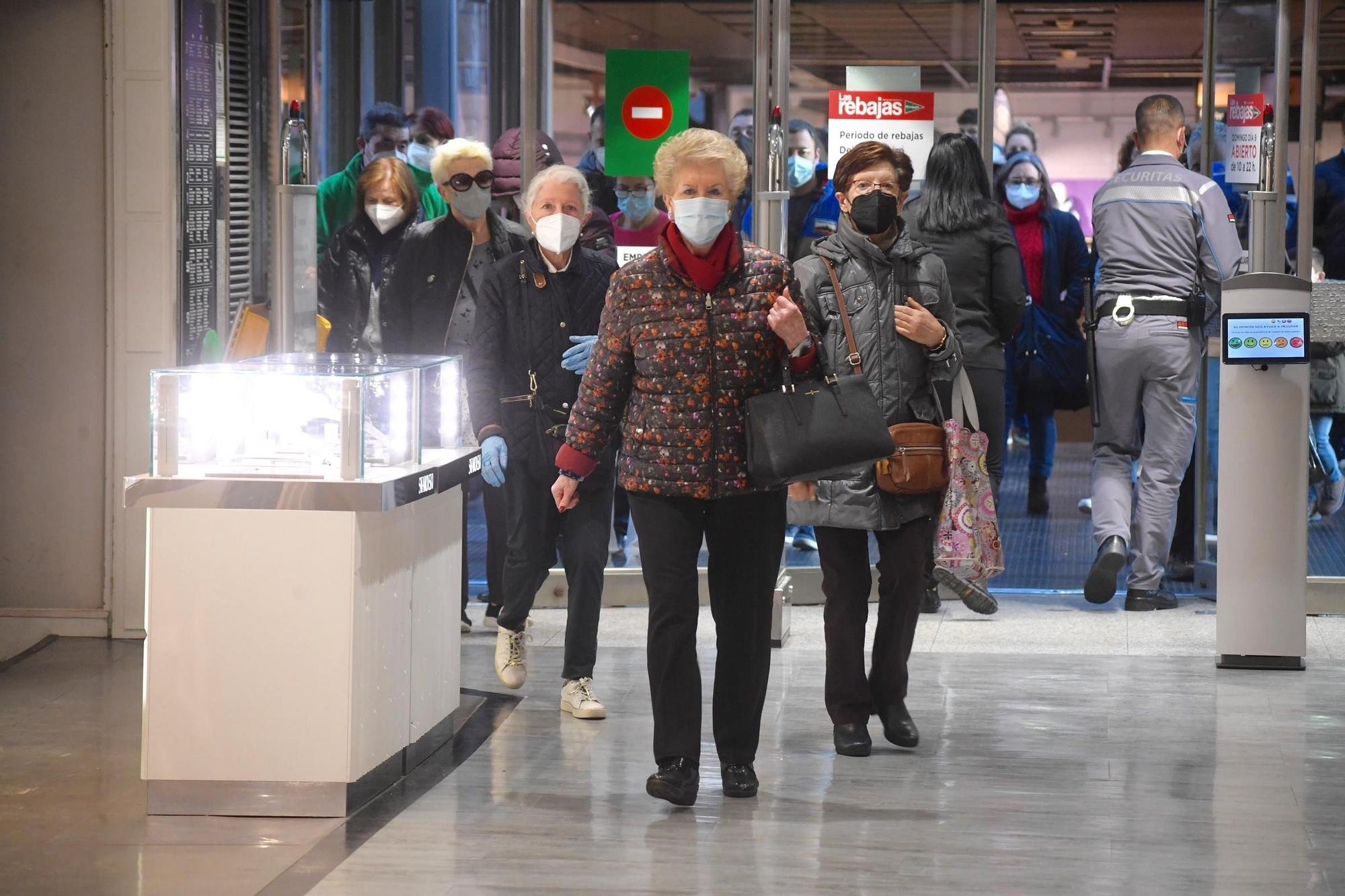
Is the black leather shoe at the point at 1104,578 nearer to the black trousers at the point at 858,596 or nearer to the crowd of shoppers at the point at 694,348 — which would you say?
the crowd of shoppers at the point at 694,348

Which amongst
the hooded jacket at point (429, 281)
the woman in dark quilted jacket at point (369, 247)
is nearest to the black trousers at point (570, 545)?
the hooded jacket at point (429, 281)

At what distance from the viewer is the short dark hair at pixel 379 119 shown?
7531 mm

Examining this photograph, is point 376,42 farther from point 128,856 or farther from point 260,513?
point 128,856

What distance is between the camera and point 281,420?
4312 millimetres

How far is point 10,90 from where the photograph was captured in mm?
6320

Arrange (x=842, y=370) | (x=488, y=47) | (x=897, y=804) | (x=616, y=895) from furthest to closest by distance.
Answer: (x=488, y=47) < (x=842, y=370) < (x=897, y=804) < (x=616, y=895)

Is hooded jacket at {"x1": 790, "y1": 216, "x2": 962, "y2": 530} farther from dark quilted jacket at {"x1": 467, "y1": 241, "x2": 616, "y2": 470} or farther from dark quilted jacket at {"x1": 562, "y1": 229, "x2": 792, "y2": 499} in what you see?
dark quilted jacket at {"x1": 467, "y1": 241, "x2": 616, "y2": 470}

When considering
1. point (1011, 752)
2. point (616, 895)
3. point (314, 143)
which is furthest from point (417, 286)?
point (616, 895)

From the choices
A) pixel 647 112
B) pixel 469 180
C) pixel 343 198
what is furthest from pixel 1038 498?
pixel 469 180

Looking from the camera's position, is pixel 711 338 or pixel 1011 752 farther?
pixel 1011 752

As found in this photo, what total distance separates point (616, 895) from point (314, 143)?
464 centimetres

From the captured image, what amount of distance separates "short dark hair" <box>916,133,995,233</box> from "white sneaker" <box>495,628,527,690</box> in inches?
83.7

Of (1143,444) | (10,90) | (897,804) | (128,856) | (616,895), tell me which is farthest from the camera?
(1143,444)

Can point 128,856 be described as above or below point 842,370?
below
